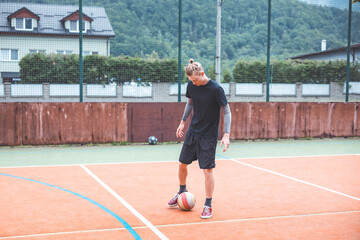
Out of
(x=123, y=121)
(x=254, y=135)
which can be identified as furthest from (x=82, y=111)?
(x=254, y=135)

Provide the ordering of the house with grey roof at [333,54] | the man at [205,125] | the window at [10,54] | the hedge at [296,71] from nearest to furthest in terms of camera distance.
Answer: the man at [205,125] < the window at [10,54] < the hedge at [296,71] < the house with grey roof at [333,54]

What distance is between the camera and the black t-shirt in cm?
564

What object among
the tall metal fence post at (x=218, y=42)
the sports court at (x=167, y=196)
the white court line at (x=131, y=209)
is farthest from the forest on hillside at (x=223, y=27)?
the white court line at (x=131, y=209)

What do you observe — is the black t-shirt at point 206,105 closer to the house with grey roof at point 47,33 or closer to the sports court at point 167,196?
the sports court at point 167,196

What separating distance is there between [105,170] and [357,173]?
205 inches

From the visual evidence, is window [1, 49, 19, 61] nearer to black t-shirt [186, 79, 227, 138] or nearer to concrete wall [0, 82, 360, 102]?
concrete wall [0, 82, 360, 102]

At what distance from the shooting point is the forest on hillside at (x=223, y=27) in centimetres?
1521

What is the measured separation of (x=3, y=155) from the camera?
1145 centimetres

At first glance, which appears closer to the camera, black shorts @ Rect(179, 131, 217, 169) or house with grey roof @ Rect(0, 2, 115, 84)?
black shorts @ Rect(179, 131, 217, 169)

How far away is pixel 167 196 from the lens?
22.4 ft

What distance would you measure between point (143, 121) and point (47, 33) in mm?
6389

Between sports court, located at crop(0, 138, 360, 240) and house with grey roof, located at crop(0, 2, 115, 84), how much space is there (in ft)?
17.6

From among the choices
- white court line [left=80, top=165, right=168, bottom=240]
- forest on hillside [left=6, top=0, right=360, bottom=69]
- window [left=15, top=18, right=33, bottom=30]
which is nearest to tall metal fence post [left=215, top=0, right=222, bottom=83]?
forest on hillside [left=6, top=0, right=360, bottom=69]

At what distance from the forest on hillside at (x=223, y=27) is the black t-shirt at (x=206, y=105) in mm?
9123
